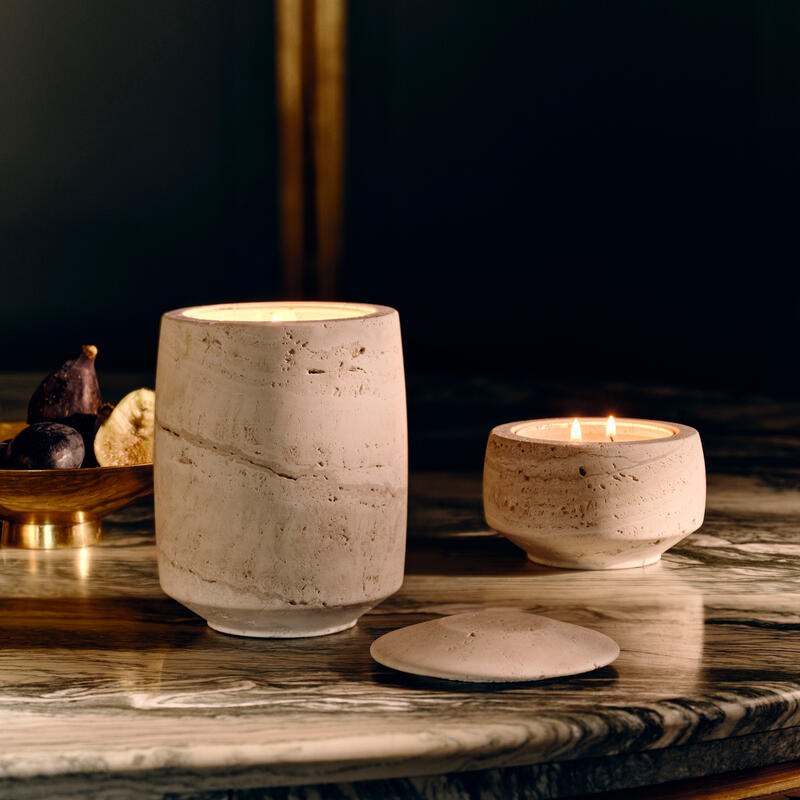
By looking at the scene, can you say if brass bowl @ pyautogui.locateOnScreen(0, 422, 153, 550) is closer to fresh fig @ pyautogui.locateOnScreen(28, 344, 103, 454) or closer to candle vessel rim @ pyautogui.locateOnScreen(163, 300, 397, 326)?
fresh fig @ pyautogui.locateOnScreen(28, 344, 103, 454)

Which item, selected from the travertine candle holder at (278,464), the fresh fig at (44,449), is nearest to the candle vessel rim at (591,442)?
the travertine candle holder at (278,464)

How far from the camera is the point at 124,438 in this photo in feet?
2.93

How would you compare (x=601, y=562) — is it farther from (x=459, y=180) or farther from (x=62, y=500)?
(x=459, y=180)

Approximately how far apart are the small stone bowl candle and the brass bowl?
25cm

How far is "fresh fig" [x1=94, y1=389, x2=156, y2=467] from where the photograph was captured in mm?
890

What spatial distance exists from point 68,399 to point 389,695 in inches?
16.8

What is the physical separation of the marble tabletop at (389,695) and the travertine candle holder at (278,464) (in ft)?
0.13

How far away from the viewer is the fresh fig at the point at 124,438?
89cm

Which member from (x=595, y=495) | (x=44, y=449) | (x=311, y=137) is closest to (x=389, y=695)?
(x=595, y=495)

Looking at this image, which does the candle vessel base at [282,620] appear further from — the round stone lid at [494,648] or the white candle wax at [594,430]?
the white candle wax at [594,430]

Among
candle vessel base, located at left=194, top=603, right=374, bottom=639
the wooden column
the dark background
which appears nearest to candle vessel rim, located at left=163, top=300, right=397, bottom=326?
candle vessel base, located at left=194, top=603, right=374, bottom=639

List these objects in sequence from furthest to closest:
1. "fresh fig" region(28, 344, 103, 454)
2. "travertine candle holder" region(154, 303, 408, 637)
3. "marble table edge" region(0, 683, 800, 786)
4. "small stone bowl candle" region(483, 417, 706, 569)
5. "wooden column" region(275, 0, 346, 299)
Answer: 1. "wooden column" region(275, 0, 346, 299)
2. "fresh fig" region(28, 344, 103, 454)
3. "small stone bowl candle" region(483, 417, 706, 569)
4. "travertine candle holder" region(154, 303, 408, 637)
5. "marble table edge" region(0, 683, 800, 786)

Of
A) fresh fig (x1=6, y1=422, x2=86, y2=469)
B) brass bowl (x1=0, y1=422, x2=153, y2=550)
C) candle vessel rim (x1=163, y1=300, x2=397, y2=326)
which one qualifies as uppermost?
candle vessel rim (x1=163, y1=300, x2=397, y2=326)

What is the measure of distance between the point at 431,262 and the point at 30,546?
1.39 metres
